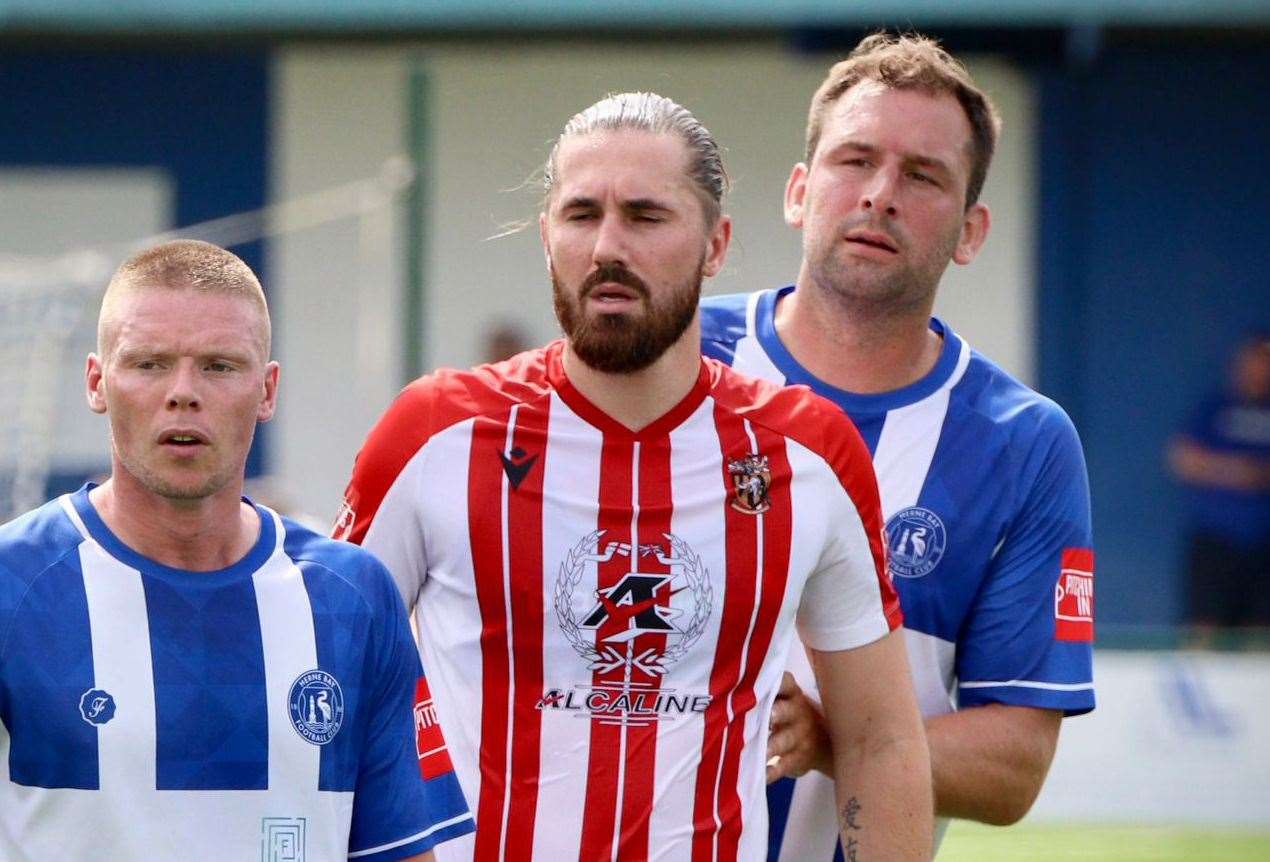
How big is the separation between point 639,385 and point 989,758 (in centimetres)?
102

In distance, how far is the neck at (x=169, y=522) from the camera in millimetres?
2844

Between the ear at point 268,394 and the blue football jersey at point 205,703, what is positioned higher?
the ear at point 268,394

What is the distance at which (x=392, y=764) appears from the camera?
2965 millimetres

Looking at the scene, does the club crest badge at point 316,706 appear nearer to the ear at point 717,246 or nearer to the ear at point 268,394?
the ear at point 268,394

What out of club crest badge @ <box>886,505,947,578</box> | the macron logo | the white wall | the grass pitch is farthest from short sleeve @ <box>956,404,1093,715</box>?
the white wall

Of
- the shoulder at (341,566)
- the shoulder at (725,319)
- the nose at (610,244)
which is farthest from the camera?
the shoulder at (725,319)

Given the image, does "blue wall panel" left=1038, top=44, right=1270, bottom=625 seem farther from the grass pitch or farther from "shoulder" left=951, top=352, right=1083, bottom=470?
"shoulder" left=951, top=352, right=1083, bottom=470

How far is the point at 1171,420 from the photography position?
13.5 meters

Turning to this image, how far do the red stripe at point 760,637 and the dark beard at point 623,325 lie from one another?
29 centimetres

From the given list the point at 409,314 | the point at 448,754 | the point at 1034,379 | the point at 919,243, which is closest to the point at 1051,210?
the point at 1034,379

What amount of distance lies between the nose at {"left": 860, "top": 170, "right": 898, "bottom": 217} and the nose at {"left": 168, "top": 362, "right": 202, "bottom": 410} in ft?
4.49

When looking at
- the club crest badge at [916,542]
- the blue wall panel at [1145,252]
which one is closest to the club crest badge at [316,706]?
the club crest badge at [916,542]

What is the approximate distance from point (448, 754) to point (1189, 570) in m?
10.4

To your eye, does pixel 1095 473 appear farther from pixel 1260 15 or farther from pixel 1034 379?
pixel 1260 15
